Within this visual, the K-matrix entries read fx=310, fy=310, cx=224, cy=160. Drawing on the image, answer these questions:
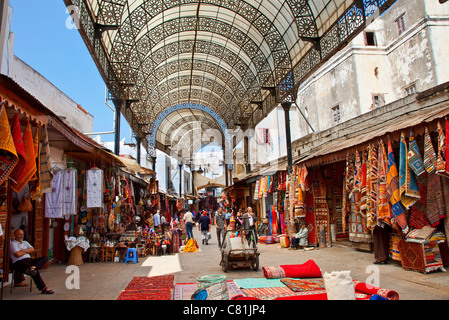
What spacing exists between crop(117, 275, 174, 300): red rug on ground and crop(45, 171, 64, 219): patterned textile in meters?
2.28

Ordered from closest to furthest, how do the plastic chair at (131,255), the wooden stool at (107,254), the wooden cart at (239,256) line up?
1. the wooden cart at (239,256)
2. the plastic chair at (131,255)
3. the wooden stool at (107,254)

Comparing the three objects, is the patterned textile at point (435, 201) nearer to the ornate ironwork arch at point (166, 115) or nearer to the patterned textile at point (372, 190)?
the patterned textile at point (372, 190)

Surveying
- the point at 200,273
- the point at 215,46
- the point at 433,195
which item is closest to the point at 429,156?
the point at 433,195

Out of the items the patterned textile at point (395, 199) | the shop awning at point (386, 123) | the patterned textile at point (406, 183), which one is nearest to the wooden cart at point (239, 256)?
the patterned textile at point (395, 199)

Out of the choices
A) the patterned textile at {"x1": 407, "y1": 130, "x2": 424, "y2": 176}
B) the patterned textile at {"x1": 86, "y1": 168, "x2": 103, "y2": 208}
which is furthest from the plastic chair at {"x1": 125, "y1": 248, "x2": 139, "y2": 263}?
the patterned textile at {"x1": 407, "y1": 130, "x2": 424, "y2": 176}

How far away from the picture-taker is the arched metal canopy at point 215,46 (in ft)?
28.8

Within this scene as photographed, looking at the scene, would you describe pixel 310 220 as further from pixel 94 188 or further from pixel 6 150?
pixel 6 150

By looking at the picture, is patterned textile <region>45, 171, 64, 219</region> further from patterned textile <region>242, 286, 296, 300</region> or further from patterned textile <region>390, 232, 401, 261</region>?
patterned textile <region>390, 232, 401, 261</region>

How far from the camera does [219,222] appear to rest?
1101 cm

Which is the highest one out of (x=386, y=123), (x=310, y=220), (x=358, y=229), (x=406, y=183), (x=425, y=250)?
(x=386, y=123)

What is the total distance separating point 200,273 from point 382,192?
13.0 ft

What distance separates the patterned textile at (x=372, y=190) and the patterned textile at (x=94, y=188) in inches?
246

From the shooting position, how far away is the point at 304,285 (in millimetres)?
4867

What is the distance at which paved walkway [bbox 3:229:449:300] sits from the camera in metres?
4.61
